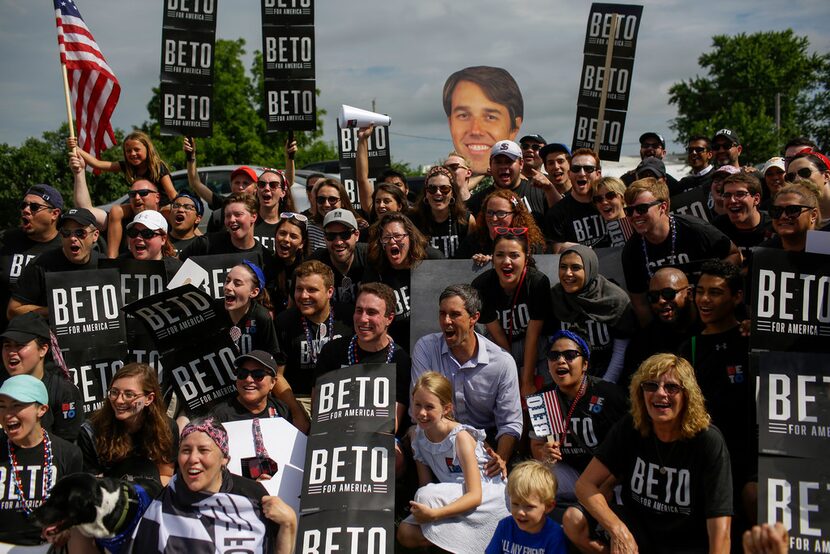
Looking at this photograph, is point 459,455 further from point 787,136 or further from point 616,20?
Result: point 787,136

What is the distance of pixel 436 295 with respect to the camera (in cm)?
678

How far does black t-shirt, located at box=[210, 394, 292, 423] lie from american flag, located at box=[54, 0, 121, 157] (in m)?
4.75

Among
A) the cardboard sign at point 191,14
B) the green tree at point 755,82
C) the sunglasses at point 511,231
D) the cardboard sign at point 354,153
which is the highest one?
the green tree at point 755,82

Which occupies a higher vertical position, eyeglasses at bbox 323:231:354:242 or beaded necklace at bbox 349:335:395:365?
eyeglasses at bbox 323:231:354:242

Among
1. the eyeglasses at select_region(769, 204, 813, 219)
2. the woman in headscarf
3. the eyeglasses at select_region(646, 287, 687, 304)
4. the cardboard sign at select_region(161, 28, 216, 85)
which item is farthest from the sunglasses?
the cardboard sign at select_region(161, 28, 216, 85)

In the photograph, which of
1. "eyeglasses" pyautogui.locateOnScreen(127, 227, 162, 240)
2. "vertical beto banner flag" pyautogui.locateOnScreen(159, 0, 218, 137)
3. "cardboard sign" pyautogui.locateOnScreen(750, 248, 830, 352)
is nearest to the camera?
"cardboard sign" pyautogui.locateOnScreen(750, 248, 830, 352)

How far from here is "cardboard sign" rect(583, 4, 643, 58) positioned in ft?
31.7

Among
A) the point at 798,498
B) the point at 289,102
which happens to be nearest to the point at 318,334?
the point at 798,498

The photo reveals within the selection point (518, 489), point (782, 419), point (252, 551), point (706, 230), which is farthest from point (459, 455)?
point (706, 230)

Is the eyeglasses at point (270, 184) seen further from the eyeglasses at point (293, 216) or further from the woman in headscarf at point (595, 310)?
the woman in headscarf at point (595, 310)

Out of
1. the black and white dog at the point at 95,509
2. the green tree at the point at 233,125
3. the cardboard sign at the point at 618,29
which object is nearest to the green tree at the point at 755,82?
the green tree at the point at 233,125

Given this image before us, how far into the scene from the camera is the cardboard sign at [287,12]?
9359mm

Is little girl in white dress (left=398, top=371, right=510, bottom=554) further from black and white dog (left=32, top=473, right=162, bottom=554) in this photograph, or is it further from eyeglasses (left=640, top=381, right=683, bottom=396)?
black and white dog (left=32, top=473, right=162, bottom=554)

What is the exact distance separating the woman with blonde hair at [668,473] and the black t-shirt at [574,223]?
3.04 metres
